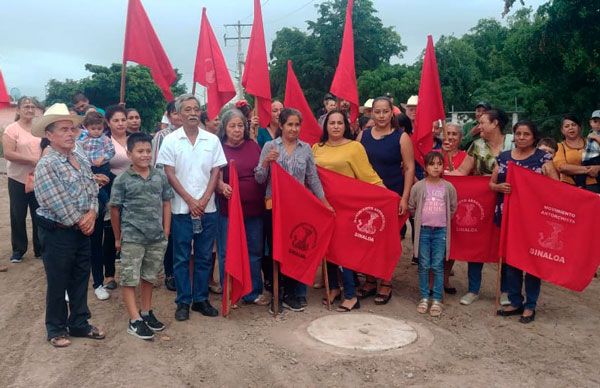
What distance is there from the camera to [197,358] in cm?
460

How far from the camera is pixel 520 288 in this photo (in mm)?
5680

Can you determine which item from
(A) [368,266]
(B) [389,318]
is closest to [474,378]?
(B) [389,318]

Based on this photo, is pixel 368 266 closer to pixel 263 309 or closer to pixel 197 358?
pixel 263 309

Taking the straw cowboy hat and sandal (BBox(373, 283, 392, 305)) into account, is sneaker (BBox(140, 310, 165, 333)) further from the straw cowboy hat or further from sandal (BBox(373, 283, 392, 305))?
sandal (BBox(373, 283, 392, 305))

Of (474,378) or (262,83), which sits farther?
A: (262,83)

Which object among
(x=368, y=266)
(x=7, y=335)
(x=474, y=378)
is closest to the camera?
(x=474, y=378)

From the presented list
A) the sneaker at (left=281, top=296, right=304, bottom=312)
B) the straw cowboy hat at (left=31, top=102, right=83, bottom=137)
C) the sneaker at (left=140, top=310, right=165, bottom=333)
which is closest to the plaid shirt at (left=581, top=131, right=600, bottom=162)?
the sneaker at (left=281, top=296, right=304, bottom=312)

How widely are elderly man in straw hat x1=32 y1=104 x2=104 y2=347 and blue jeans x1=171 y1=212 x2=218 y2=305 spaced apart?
0.83m

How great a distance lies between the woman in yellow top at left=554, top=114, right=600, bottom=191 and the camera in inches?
288

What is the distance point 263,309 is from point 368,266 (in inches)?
48.4

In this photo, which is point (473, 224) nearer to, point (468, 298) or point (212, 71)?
point (468, 298)

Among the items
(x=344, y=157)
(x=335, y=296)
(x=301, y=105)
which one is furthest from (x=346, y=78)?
(x=335, y=296)

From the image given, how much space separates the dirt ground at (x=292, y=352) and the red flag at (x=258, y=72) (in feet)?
7.75

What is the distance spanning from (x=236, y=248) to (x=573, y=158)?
4.90 metres
